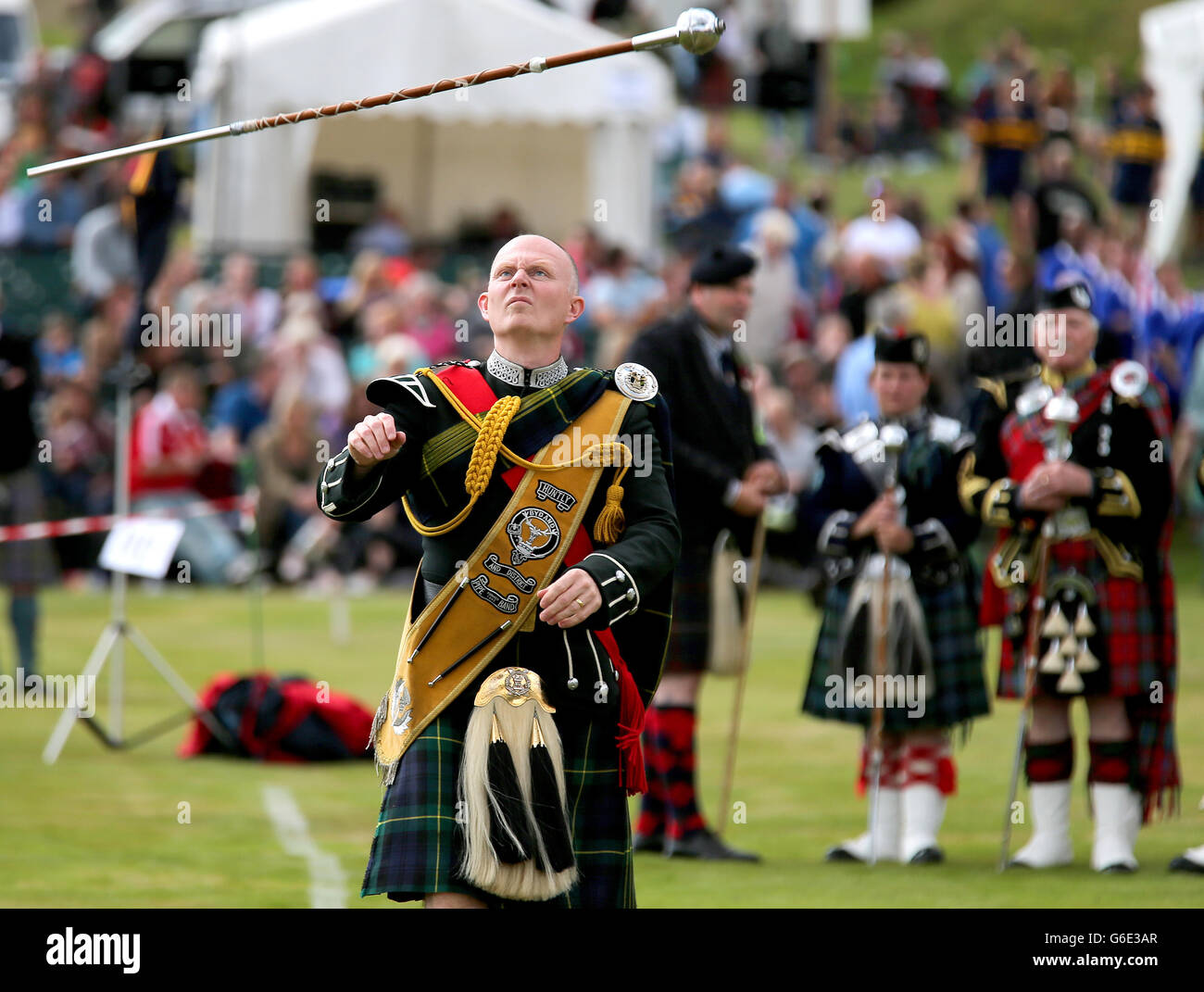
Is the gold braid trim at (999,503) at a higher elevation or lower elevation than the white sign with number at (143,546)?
higher

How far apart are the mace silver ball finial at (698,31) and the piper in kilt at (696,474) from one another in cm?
287

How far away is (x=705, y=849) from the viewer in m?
6.96

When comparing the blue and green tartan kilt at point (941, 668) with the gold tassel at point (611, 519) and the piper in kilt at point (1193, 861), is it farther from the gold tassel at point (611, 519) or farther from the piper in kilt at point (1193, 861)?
the gold tassel at point (611, 519)

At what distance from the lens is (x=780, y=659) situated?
11.9 m

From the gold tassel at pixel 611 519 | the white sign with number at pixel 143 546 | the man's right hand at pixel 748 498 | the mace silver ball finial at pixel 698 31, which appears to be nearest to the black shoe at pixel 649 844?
the man's right hand at pixel 748 498

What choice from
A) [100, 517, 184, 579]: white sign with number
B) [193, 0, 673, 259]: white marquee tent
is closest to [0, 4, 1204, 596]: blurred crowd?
[193, 0, 673, 259]: white marquee tent

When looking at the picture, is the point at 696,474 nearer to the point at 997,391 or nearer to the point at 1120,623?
the point at 997,391

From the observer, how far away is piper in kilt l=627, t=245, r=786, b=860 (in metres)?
7.07

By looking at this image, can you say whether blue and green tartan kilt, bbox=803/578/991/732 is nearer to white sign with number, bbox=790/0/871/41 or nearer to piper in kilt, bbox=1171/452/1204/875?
piper in kilt, bbox=1171/452/1204/875

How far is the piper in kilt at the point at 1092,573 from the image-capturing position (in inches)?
258

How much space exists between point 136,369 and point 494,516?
4930 mm

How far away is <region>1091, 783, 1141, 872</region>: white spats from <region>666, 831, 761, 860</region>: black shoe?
1.14 metres

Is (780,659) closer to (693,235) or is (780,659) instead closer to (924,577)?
(924,577)

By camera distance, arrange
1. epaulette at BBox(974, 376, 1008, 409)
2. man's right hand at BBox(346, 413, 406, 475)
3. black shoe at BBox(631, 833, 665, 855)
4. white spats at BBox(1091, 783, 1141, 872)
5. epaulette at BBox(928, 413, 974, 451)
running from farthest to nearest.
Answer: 1. black shoe at BBox(631, 833, 665, 855)
2. epaulette at BBox(928, 413, 974, 451)
3. epaulette at BBox(974, 376, 1008, 409)
4. white spats at BBox(1091, 783, 1141, 872)
5. man's right hand at BBox(346, 413, 406, 475)
